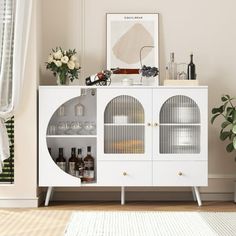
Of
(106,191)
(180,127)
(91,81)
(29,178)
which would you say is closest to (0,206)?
(29,178)

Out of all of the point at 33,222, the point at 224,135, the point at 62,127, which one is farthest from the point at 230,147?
the point at 33,222

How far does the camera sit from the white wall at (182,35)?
5.16 metres

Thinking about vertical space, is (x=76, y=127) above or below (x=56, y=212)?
above

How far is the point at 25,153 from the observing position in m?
4.75

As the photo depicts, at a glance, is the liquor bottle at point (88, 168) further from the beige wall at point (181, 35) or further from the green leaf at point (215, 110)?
the green leaf at point (215, 110)

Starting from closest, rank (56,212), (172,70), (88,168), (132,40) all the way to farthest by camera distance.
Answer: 1. (56,212)
2. (88,168)
3. (172,70)
4. (132,40)

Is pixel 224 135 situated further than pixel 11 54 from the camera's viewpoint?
Yes

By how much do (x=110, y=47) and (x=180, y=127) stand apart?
99cm

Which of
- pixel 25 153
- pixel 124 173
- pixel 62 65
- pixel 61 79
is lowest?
pixel 124 173

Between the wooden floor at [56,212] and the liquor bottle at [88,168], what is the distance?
0.24 m

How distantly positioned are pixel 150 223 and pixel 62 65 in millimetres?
1707

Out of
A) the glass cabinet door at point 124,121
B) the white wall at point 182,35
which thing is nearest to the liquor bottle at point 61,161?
the glass cabinet door at point 124,121

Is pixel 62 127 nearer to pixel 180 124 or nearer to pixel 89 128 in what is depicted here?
pixel 89 128

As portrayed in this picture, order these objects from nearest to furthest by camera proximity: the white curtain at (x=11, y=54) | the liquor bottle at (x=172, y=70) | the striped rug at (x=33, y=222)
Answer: the striped rug at (x=33, y=222)
the white curtain at (x=11, y=54)
the liquor bottle at (x=172, y=70)
